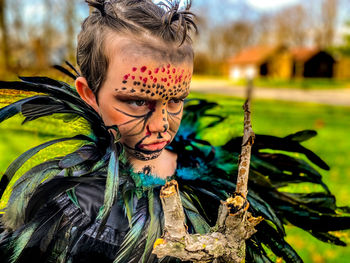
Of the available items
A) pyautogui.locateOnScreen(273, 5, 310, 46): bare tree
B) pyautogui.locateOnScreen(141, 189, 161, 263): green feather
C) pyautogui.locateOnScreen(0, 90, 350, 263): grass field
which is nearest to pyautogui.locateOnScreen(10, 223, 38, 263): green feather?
pyautogui.locateOnScreen(0, 90, 350, 263): grass field

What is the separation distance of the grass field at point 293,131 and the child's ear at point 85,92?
99mm

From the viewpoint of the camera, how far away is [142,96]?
1105 mm

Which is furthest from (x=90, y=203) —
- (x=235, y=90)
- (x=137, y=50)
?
(x=235, y=90)

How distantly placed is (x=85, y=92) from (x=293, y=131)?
400 cm

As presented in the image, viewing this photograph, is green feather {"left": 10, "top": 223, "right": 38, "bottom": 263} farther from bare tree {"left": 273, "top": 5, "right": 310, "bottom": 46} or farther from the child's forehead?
bare tree {"left": 273, "top": 5, "right": 310, "bottom": 46}

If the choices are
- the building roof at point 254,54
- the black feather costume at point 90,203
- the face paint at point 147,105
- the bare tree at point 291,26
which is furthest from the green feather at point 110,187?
the bare tree at point 291,26

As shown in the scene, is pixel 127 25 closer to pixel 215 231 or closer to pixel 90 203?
pixel 90 203

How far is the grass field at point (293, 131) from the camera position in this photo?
1.58 m

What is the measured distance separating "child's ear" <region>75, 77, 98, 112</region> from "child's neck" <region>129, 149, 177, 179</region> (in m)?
0.25

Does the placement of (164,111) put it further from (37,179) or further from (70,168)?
(37,179)

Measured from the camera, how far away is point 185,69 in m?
1.17

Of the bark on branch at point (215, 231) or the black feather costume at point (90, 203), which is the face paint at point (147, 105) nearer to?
the black feather costume at point (90, 203)

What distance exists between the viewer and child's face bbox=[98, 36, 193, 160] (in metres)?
1.07

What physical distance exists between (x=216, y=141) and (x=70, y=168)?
783 millimetres
